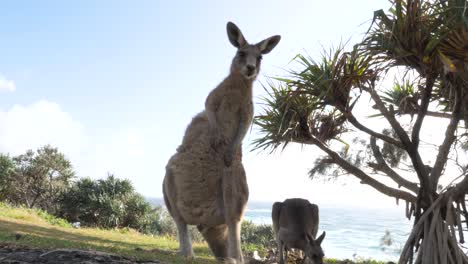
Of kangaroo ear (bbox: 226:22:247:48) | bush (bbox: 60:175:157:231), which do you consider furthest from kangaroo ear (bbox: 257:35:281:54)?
bush (bbox: 60:175:157:231)

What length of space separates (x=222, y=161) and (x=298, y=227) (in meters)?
1.46

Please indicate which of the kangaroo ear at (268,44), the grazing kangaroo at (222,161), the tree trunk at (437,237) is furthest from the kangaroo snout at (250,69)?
the tree trunk at (437,237)

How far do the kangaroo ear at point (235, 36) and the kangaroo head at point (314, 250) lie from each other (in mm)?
2543

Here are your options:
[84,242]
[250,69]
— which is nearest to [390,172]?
[250,69]

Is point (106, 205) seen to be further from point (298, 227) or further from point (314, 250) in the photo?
point (314, 250)

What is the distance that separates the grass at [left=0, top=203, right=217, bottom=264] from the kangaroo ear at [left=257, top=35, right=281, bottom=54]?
266 cm

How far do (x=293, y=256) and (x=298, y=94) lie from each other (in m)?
2.59

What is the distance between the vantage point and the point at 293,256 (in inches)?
285

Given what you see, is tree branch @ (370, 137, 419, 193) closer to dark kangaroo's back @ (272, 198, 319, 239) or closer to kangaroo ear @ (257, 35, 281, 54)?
dark kangaroo's back @ (272, 198, 319, 239)

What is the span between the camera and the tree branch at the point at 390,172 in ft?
25.9

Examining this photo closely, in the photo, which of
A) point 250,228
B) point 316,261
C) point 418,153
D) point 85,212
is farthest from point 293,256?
point 250,228

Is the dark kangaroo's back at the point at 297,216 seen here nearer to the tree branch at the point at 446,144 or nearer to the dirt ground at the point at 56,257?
the tree branch at the point at 446,144

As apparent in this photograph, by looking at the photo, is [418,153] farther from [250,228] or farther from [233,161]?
[250,228]

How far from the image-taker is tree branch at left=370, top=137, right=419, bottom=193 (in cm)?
788
